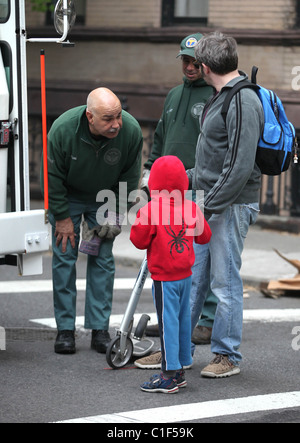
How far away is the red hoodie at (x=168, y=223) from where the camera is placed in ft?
19.1

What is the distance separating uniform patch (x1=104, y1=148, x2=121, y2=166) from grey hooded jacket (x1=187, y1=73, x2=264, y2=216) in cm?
77

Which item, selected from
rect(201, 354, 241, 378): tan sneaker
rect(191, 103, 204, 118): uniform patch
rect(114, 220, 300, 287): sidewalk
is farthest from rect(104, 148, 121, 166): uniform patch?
rect(114, 220, 300, 287): sidewalk

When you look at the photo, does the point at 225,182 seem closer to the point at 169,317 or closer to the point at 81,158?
the point at 169,317

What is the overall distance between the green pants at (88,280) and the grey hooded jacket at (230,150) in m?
1.08

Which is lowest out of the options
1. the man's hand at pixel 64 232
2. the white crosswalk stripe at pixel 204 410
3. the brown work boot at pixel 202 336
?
the brown work boot at pixel 202 336

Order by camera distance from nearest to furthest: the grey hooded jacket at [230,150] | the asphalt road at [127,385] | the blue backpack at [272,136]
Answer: the asphalt road at [127,385]
the grey hooded jacket at [230,150]
the blue backpack at [272,136]

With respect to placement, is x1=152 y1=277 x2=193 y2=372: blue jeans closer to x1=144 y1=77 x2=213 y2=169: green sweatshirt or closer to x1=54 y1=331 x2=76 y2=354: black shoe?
x1=54 y1=331 x2=76 y2=354: black shoe

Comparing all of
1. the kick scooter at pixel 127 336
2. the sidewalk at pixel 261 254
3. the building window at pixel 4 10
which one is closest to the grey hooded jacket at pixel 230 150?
the kick scooter at pixel 127 336

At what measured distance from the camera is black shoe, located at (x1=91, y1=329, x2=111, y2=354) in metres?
6.89

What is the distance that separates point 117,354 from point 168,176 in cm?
132

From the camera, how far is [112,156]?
6809 millimetres

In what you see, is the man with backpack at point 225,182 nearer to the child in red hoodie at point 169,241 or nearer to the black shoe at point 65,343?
the child in red hoodie at point 169,241
